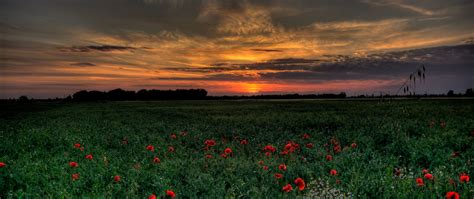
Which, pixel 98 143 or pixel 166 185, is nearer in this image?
pixel 166 185

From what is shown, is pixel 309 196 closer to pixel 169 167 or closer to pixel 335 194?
pixel 335 194

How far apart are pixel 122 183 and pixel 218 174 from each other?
77.1 inches

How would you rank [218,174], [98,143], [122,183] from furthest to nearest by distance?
[98,143], [218,174], [122,183]

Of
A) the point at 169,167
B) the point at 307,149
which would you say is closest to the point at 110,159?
the point at 169,167

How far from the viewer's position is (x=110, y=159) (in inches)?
376

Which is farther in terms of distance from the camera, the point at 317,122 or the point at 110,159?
the point at 317,122

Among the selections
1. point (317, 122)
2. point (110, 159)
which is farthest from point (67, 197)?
point (317, 122)

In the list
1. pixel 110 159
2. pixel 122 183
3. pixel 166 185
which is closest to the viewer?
pixel 166 185

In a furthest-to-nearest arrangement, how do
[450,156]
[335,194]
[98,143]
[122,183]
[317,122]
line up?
[317,122], [98,143], [450,156], [122,183], [335,194]

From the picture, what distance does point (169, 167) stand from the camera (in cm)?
798

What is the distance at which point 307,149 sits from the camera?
982cm

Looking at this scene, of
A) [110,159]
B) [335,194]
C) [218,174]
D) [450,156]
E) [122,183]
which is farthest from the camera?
[110,159]

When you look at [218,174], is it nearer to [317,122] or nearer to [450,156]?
[450,156]

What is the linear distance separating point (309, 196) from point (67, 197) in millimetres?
3877
